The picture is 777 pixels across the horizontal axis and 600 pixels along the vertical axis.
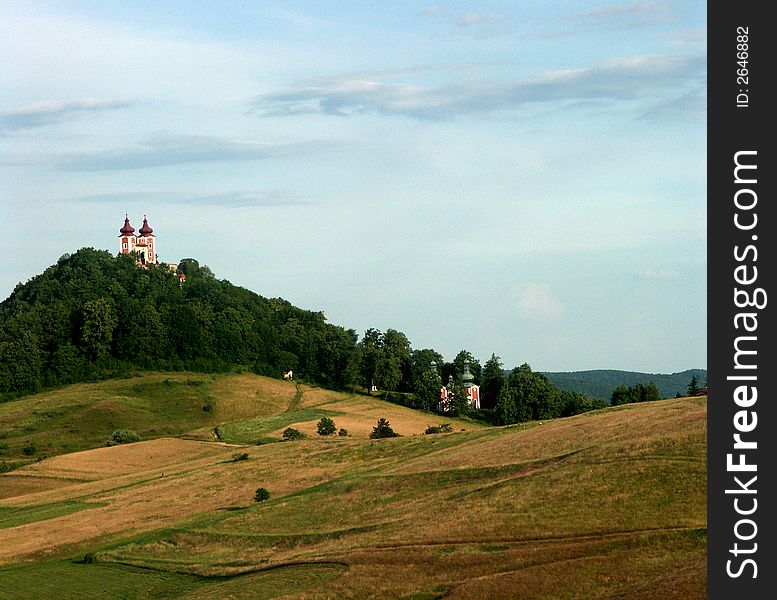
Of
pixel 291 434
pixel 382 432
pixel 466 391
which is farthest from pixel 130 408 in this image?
pixel 466 391

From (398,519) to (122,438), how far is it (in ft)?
268

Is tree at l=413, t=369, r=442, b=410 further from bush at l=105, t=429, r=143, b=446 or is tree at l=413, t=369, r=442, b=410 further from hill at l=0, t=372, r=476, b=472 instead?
bush at l=105, t=429, r=143, b=446

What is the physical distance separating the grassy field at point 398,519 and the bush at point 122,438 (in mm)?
26196

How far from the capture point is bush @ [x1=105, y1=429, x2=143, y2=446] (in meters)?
142

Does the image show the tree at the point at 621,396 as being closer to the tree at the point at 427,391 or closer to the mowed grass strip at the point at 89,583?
the tree at the point at 427,391

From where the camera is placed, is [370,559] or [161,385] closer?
[370,559]

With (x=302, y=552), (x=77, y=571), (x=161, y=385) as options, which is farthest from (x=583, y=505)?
(x=161, y=385)

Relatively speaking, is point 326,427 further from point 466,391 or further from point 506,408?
point 466,391

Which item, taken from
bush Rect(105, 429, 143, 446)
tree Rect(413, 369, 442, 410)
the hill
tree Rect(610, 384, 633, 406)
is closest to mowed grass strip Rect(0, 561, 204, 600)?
the hill

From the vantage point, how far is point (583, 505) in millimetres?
63094

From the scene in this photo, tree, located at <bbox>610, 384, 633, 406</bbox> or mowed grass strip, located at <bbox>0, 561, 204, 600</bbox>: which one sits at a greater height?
tree, located at <bbox>610, 384, 633, 406</bbox>

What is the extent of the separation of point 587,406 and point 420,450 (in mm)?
75077

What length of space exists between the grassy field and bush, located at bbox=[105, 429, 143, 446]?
26.2 m
